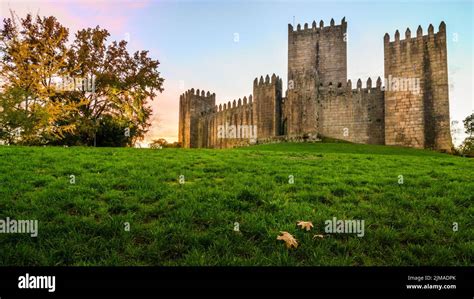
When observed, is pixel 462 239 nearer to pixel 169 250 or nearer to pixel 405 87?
Result: pixel 169 250

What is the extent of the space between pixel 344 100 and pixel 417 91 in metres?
8.27

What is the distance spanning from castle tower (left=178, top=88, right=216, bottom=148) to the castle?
8.21 m

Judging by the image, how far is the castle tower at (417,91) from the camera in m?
39.2

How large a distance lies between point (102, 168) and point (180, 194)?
4.19 m

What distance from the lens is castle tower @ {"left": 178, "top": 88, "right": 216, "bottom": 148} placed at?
222 feet

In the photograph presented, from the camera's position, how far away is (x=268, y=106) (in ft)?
162

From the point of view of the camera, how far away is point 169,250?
5.38m
